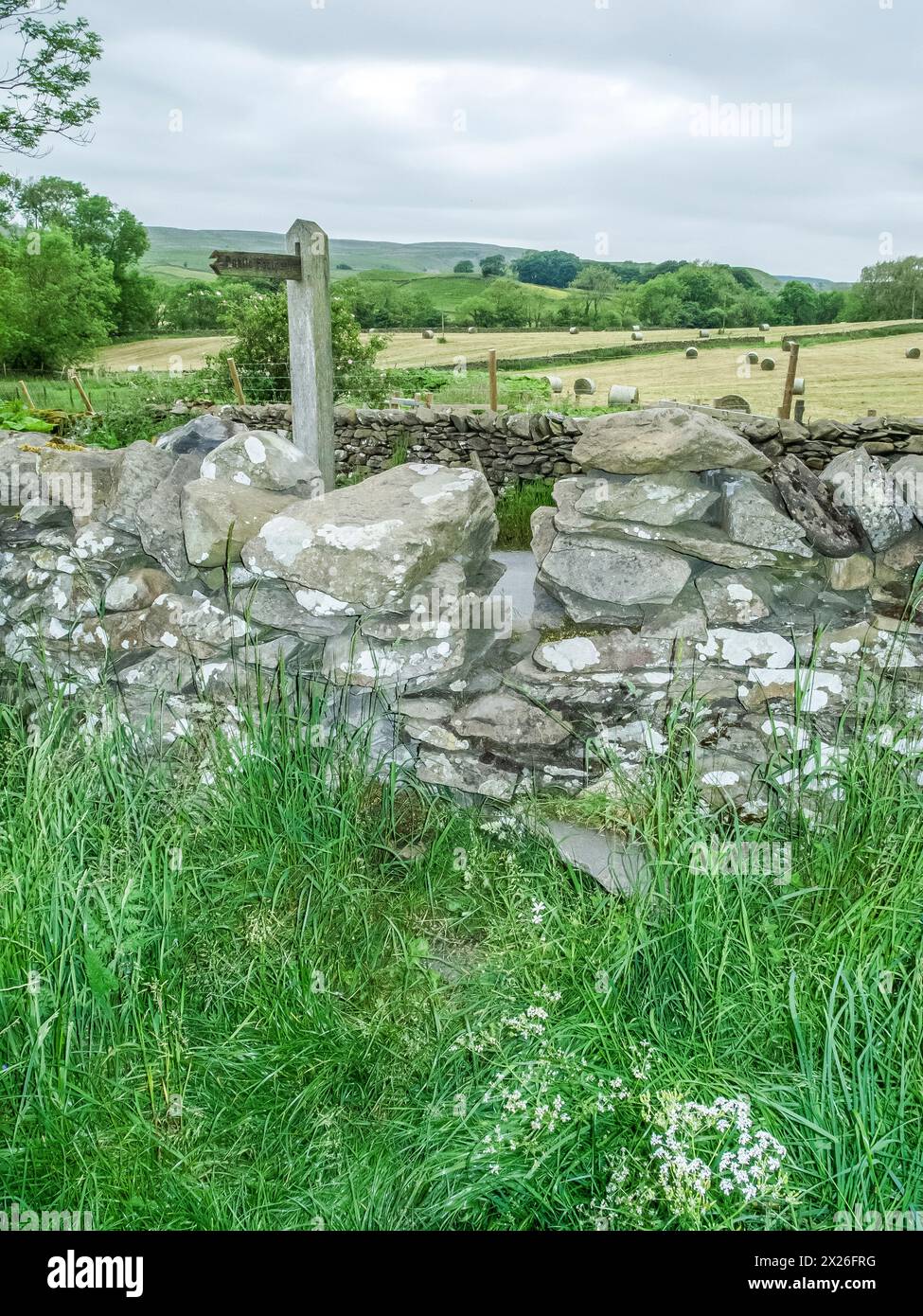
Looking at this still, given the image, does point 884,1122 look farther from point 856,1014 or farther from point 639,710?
point 639,710

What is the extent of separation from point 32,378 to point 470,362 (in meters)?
12.9

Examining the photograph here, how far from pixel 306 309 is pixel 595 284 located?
79.2 ft

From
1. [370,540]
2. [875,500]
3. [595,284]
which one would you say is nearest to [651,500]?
[875,500]

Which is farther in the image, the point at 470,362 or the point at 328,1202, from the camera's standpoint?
the point at 470,362

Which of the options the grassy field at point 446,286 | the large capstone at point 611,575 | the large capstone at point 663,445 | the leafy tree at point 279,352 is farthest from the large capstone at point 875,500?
the grassy field at point 446,286

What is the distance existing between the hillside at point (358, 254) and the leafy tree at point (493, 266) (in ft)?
0.97

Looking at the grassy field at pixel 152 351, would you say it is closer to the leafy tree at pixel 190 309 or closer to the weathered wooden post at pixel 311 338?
the leafy tree at pixel 190 309

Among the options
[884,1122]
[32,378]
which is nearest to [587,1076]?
[884,1122]

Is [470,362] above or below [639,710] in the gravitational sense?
above

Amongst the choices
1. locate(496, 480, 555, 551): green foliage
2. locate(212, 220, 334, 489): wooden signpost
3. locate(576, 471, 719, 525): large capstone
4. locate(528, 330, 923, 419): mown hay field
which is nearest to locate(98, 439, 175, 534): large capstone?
locate(212, 220, 334, 489): wooden signpost

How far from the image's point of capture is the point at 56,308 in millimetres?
26094

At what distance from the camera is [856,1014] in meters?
2.09

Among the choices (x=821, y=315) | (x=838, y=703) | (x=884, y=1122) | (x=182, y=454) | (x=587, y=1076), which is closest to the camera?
(x=884, y=1122)
